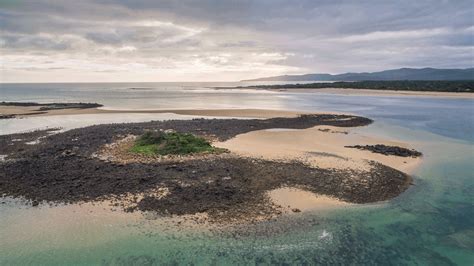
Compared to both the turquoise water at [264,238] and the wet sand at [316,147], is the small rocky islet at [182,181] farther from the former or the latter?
the wet sand at [316,147]

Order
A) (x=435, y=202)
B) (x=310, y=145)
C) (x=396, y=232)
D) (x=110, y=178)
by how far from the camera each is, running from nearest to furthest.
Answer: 1. (x=396, y=232)
2. (x=435, y=202)
3. (x=110, y=178)
4. (x=310, y=145)

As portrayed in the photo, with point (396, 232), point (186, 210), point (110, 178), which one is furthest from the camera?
point (110, 178)

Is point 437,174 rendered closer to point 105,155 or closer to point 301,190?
point 301,190

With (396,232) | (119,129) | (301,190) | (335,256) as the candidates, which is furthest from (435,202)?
(119,129)

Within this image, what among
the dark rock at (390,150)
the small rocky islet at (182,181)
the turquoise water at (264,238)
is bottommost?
the turquoise water at (264,238)

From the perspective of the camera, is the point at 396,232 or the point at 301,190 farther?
the point at 301,190

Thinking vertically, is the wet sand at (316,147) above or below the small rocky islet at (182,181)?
above

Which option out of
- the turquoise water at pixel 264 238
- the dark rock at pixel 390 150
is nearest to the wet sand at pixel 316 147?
the dark rock at pixel 390 150
